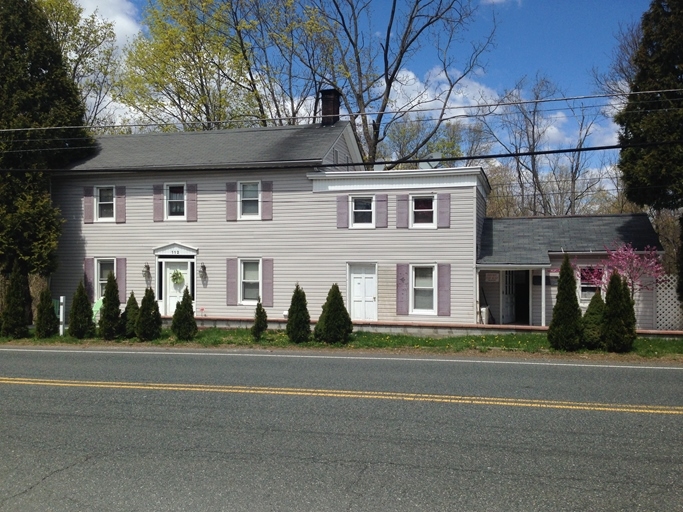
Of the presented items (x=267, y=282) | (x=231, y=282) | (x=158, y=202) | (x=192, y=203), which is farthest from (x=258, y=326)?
(x=158, y=202)

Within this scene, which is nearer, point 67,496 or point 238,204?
point 67,496

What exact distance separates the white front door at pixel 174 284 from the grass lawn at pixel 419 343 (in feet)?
12.9

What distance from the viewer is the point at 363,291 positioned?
2195cm

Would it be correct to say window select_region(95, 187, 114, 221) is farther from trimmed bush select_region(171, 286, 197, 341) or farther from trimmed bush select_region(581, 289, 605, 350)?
trimmed bush select_region(581, 289, 605, 350)

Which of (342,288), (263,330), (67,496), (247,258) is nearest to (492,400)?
(67,496)

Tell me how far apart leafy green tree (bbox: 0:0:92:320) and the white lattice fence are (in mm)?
19910

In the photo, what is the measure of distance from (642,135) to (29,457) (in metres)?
16.9

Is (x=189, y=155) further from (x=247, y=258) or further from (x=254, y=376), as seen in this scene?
(x=254, y=376)

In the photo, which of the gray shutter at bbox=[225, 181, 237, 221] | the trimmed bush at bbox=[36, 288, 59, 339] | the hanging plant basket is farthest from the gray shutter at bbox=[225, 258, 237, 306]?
the trimmed bush at bbox=[36, 288, 59, 339]

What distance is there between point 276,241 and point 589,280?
10.6 meters

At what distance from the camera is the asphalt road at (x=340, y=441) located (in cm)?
513

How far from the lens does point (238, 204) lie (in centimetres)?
2266

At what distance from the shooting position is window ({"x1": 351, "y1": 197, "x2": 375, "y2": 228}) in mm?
21763

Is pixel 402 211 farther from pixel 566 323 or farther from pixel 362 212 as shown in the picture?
pixel 566 323
